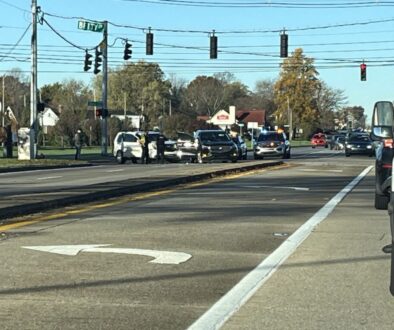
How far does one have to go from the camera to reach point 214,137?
36.8m

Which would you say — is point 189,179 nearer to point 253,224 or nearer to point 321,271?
point 253,224

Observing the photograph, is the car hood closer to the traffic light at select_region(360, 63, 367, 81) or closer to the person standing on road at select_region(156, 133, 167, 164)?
the person standing on road at select_region(156, 133, 167, 164)

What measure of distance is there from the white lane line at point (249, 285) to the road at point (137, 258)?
3.8 inches

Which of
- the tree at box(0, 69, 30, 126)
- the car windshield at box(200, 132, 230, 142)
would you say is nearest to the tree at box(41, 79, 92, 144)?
the tree at box(0, 69, 30, 126)

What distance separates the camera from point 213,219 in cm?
1245

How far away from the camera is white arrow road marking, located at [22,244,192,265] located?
344 inches

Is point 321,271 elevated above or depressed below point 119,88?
below

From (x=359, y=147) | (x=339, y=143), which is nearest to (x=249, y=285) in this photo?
(x=359, y=147)

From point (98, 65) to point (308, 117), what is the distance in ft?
250

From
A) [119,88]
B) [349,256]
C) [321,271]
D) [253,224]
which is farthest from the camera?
[119,88]

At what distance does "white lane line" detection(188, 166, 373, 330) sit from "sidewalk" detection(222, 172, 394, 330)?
0.08 m

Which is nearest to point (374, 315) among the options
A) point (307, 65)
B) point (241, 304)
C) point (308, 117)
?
point (241, 304)

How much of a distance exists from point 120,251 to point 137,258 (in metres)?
0.51

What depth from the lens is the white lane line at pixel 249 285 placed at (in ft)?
20.0
